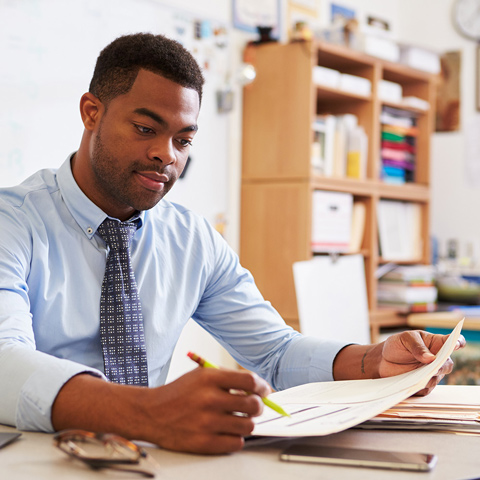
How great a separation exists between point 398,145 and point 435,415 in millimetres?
2775

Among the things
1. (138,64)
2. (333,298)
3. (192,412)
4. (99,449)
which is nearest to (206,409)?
(192,412)

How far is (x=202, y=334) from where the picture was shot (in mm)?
2854

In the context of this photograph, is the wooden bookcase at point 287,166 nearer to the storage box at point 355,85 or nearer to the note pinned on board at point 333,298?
the storage box at point 355,85

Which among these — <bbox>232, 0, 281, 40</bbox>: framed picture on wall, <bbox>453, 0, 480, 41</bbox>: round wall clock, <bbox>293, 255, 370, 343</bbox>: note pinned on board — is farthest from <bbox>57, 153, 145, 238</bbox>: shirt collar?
<bbox>453, 0, 480, 41</bbox>: round wall clock

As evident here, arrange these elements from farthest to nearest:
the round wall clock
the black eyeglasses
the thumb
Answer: the round wall clock
the thumb
the black eyeglasses

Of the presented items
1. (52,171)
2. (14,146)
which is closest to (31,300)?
(52,171)

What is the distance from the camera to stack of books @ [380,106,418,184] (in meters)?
3.44

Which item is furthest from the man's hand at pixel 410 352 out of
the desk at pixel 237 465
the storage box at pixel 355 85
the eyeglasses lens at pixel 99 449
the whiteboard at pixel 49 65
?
the storage box at pixel 355 85

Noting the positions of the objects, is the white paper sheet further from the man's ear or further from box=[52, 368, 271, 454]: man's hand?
the man's ear

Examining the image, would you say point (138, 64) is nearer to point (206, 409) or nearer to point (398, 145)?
point (206, 409)

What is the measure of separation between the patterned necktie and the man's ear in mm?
287

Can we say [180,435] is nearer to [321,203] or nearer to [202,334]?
[202,334]

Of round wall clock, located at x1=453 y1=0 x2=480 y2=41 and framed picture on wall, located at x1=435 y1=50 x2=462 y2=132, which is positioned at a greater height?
round wall clock, located at x1=453 y1=0 x2=480 y2=41

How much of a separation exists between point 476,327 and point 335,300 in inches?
24.1
